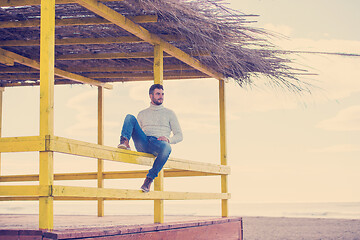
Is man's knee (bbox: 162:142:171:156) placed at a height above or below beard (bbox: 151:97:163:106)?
below

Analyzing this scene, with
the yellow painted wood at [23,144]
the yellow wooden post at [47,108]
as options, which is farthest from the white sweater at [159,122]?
the yellow painted wood at [23,144]

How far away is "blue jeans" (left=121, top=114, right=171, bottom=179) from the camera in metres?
6.88

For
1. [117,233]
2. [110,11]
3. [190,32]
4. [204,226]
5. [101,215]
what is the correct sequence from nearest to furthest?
[117,233], [110,11], [190,32], [204,226], [101,215]

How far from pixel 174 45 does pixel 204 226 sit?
109 inches

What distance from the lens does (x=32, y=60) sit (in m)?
9.62

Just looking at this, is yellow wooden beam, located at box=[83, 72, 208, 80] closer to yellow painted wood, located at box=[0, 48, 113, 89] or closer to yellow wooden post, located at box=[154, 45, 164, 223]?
yellow painted wood, located at box=[0, 48, 113, 89]

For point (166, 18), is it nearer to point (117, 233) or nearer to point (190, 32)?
point (190, 32)

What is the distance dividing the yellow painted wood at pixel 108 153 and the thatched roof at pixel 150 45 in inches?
68.1

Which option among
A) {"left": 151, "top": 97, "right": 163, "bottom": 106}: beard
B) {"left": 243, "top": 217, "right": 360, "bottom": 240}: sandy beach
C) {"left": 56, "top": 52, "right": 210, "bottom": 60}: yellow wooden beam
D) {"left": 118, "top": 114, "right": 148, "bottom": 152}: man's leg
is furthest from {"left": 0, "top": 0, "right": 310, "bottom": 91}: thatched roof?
{"left": 243, "top": 217, "right": 360, "bottom": 240}: sandy beach

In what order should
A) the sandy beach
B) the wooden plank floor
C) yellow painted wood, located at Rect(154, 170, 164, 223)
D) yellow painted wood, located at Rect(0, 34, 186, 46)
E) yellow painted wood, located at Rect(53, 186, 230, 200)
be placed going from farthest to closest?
the sandy beach → yellow painted wood, located at Rect(0, 34, 186, 46) → yellow painted wood, located at Rect(154, 170, 164, 223) → the wooden plank floor → yellow painted wood, located at Rect(53, 186, 230, 200)

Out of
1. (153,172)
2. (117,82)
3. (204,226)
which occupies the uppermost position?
(117,82)

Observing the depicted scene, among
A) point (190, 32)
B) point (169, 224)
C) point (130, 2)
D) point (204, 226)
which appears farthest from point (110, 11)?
point (204, 226)

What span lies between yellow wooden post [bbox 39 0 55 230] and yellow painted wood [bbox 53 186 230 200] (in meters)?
0.13

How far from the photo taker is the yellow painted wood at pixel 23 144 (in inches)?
208
